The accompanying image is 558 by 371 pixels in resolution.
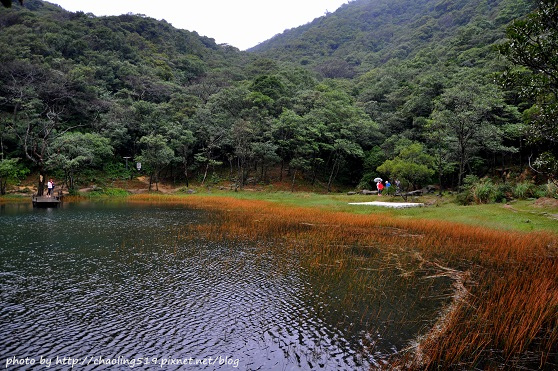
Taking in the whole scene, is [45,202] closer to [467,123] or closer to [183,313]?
[183,313]

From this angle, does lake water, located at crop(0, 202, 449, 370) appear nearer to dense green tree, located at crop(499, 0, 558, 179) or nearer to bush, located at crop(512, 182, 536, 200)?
dense green tree, located at crop(499, 0, 558, 179)

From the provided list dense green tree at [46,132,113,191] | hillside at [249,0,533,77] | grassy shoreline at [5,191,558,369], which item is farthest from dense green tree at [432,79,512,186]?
dense green tree at [46,132,113,191]

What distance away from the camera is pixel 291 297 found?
28.6ft

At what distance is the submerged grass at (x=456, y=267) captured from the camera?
20.2 feet

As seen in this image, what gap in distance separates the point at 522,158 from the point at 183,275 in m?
43.2

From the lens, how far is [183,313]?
7.54 m

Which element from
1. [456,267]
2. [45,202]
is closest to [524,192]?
[456,267]

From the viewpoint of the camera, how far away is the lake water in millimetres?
5762

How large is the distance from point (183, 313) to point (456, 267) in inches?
379

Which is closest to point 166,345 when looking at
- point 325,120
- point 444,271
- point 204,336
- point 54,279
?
point 204,336

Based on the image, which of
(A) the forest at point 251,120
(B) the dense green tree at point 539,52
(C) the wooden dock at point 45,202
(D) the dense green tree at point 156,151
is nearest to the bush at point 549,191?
(A) the forest at point 251,120

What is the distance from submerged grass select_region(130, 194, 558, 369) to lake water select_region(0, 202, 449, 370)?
0.72 m

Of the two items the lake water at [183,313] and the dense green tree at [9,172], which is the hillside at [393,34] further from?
the dense green tree at [9,172]

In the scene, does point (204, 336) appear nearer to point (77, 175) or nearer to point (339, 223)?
point (339, 223)
